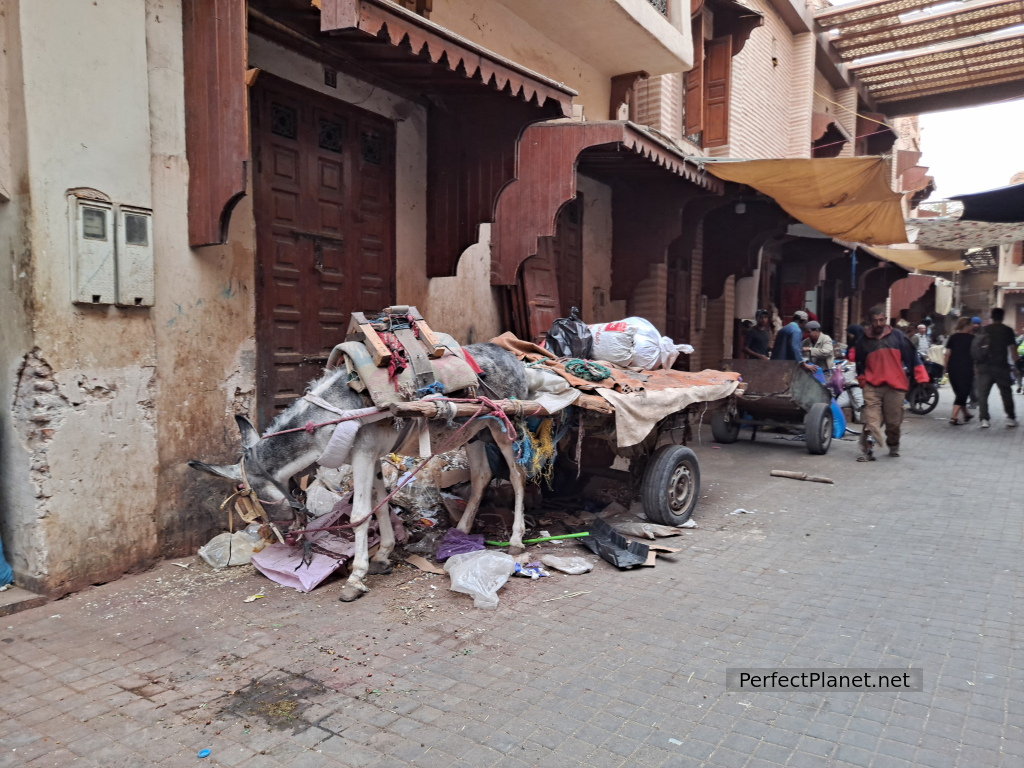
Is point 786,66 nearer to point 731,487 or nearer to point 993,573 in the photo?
point 731,487

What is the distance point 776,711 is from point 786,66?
15.5m

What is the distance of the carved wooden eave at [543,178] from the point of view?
7.09m

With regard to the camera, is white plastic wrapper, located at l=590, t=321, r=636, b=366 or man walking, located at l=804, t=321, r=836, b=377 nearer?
white plastic wrapper, located at l=590, t=321, r=636, b=366

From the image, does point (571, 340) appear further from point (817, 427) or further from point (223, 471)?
point (817, 427)

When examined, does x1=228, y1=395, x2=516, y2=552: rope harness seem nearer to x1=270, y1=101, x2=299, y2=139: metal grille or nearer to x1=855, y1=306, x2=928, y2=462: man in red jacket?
x1=270, y1=101, x2=299, y2=139: metal grille

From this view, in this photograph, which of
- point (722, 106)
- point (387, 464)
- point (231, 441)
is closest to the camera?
point (231, 441)

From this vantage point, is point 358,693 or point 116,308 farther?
point 116,308

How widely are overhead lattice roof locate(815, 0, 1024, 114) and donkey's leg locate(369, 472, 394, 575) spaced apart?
Answer: 1506 centimetres

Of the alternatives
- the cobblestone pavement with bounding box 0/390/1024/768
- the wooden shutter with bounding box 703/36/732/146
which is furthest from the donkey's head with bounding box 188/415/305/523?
the wooden shutter with bounding box 703/36/732/146

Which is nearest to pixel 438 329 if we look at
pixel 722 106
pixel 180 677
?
pixel 180 677

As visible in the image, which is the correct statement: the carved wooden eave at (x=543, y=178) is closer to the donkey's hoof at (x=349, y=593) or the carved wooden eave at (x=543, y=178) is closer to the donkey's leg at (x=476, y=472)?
the donkey's leg at (x=476, y=472)

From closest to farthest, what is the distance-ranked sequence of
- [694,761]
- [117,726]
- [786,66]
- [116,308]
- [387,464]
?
[694,761] < [117,726] < [116,308] < [387,464] < [786,66]

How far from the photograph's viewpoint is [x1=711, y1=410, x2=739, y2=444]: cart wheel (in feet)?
33.2

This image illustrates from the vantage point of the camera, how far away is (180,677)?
3205mm
